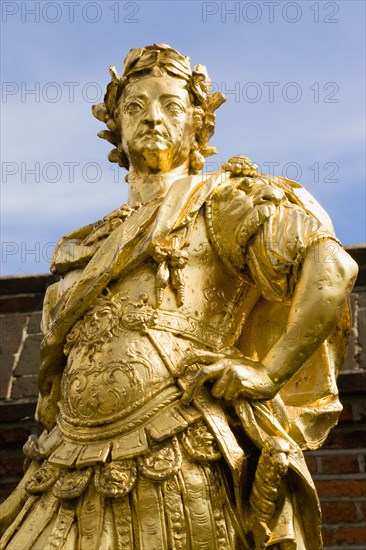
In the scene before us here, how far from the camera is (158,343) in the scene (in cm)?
296

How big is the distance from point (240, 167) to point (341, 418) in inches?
66.7

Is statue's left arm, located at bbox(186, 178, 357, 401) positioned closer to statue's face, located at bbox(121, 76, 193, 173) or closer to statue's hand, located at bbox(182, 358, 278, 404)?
statue's hand, located at bbox(182, 358, 278, 404)

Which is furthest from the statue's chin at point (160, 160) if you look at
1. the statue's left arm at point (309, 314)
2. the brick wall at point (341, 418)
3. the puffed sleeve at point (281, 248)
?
the brick wall at point (341, 418)

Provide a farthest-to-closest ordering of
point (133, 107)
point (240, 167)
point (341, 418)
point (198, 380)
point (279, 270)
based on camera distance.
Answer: point (341, 418), point (133, 107), point (240, 167), point (279, 270), point (198, 380)

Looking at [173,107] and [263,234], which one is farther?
[173,107]

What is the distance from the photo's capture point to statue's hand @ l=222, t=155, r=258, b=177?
10.7ft

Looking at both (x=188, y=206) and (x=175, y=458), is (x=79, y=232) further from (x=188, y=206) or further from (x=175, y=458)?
(x=175, y=458)

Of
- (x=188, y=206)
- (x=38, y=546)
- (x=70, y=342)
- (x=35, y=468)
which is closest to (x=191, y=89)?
(x=188, y=206)

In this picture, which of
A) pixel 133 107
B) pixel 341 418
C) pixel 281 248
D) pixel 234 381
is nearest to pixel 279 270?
Result: pixel 281 248

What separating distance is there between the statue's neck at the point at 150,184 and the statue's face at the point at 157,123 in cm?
2

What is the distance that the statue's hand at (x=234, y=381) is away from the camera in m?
2.88

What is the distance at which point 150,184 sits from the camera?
3400mm

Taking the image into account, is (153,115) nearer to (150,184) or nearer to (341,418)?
(150,184)

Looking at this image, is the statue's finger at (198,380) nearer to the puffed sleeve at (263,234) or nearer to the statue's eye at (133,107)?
the puffed sleeve at (263,234)
